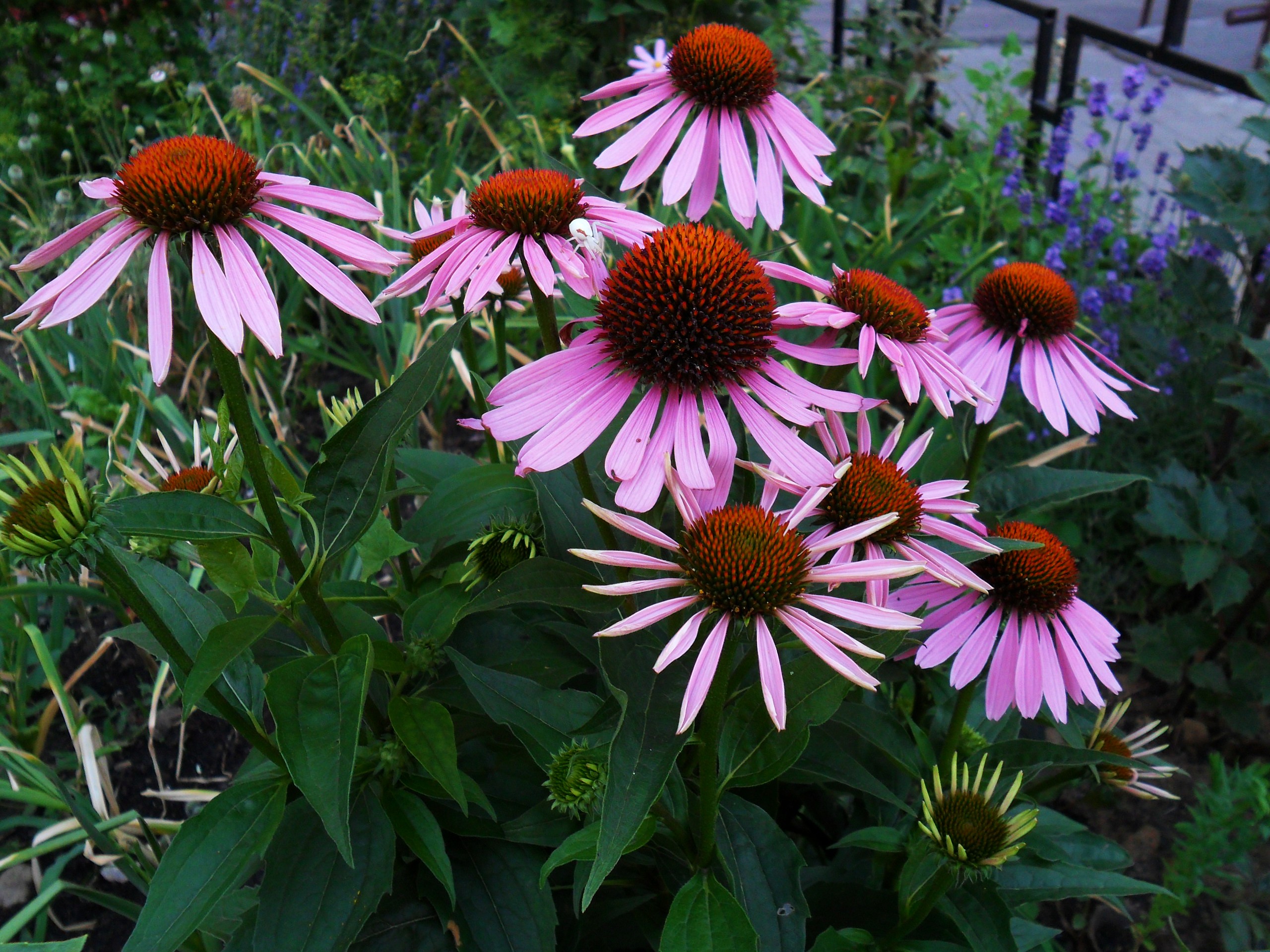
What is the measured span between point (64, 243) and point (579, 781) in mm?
692

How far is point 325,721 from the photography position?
84cm

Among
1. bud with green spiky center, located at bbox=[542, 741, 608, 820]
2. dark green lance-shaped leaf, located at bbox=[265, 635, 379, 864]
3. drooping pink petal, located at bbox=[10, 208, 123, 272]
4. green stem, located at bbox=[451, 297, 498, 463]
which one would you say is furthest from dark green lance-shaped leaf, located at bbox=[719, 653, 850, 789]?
drooping pink petal, located at bbox=[10, 208, 123, 272]

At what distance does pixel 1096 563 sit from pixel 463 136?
280 cm

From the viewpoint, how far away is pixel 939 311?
132 centimetres

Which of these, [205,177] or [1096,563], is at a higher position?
[205,177]

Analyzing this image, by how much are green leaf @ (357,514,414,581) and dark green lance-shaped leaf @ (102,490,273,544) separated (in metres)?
0.25

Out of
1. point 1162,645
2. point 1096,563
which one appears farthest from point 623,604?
point 1096,563

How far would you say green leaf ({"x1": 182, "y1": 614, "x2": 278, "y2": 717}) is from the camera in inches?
30.7

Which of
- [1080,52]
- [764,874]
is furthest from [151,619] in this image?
[1080,52]

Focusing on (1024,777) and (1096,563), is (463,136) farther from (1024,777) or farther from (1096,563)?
(1024,777)

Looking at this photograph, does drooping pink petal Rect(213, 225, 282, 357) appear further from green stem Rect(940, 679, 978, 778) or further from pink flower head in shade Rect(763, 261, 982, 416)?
green stem Rect(940, 679, 978, 778)

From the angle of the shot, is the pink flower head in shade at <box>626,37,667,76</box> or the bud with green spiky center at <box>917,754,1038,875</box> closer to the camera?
the bud with green spiky center at <box>917,754,1038,875</box>

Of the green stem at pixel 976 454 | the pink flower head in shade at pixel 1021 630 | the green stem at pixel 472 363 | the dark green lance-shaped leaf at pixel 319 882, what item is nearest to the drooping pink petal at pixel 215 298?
the green stem at pixel 472 363

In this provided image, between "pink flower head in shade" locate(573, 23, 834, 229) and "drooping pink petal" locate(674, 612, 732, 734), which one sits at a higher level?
"pink flower head in shade" locate(573, 23, 834, 229)
